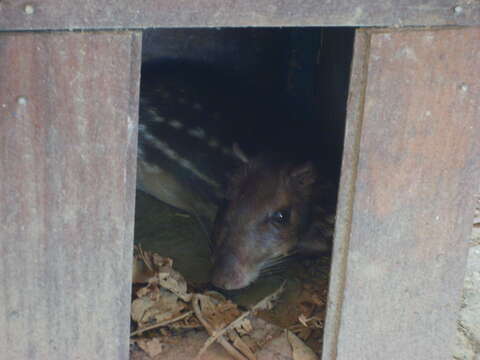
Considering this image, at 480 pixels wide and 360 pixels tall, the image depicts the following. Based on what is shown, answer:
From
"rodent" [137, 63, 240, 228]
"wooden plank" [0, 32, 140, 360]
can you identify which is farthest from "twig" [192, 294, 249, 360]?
"rodent" [137, 63, 240, 228]

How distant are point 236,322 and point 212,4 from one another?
1.04m

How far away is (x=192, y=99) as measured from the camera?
10.9 feet

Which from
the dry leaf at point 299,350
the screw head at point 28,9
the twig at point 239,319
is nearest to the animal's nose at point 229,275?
the twig at point 239,319

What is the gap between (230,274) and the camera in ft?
8.62

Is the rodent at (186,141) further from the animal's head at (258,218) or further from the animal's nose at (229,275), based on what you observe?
the animal's nose at (229,275)

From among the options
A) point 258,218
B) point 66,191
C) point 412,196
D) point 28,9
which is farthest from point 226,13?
point 258,218

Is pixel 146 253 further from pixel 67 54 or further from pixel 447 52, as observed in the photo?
pixel 447 52

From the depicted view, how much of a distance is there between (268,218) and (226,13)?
3.89 feet

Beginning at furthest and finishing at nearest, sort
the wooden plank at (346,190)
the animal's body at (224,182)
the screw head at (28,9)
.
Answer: the animal's body at (224,182), the wooden plank at (346,190), the screw head at (28,9)

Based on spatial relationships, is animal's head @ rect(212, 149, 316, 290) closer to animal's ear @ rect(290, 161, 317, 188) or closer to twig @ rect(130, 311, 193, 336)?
animal's ear @ rect(290, 161, 317, 188)

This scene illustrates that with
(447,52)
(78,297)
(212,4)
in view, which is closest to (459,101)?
(447,52)

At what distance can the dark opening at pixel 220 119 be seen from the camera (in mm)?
2932

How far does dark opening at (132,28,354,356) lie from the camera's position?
293 cm

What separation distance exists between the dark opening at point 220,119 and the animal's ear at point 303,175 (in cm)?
9
